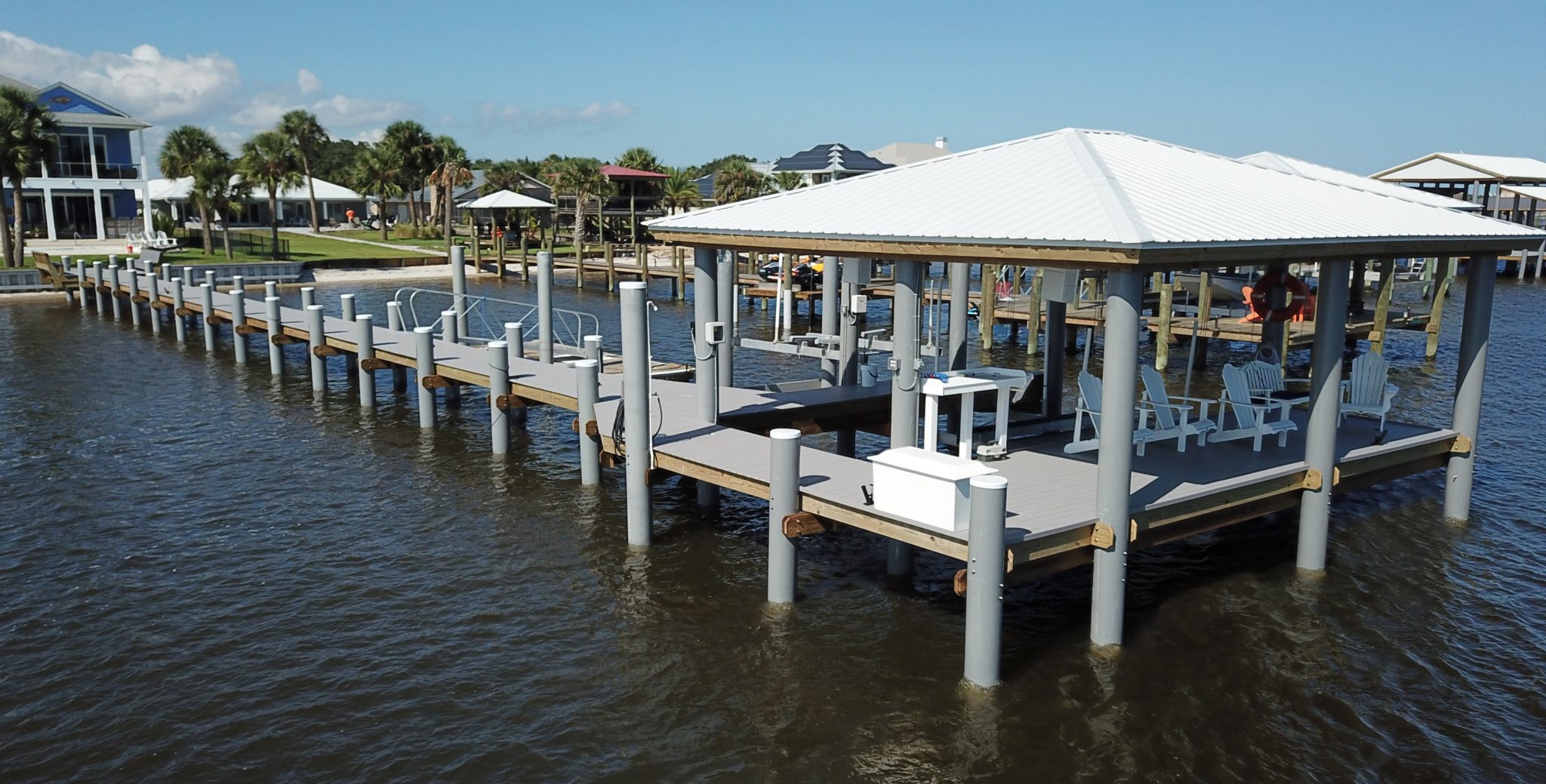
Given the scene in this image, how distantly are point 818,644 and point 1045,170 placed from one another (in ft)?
17.8

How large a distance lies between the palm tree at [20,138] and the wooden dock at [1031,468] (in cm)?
3379

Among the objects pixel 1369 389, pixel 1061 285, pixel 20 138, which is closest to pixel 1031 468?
pixel 1061 285

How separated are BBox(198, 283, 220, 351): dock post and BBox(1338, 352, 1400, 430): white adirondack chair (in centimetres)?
2437

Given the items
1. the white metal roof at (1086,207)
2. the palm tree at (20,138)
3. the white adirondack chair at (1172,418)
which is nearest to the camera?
the white metal roof at (1086,207)

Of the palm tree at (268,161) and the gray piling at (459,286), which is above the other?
the palm tree at (268,161)

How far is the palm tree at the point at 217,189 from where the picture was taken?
1789 inches

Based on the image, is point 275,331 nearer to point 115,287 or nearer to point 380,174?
point 115,287

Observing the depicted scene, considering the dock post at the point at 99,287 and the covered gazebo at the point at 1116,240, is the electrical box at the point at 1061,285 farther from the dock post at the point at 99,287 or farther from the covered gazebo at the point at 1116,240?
the dock post at the point at 99,287

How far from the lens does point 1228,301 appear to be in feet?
113

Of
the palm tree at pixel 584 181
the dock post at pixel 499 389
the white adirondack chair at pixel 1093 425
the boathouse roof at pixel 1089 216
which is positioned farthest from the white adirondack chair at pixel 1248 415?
the palm tree at pixel 584 181

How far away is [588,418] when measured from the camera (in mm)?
14062

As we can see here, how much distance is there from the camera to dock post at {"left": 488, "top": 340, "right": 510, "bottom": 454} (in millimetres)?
16625

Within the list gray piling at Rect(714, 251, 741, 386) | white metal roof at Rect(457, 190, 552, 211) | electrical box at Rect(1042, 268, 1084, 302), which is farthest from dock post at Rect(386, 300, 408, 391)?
white metal roof at Rect(457, 190, 552, 211)

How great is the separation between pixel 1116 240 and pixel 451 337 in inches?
591
